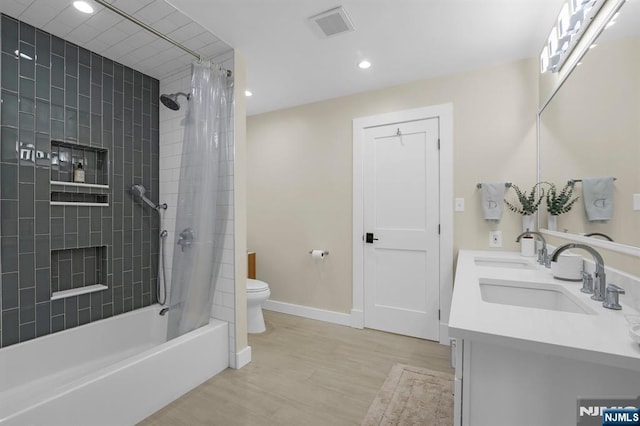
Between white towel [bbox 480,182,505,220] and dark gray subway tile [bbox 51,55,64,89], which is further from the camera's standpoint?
white towel [bbox 480,182,505,220]

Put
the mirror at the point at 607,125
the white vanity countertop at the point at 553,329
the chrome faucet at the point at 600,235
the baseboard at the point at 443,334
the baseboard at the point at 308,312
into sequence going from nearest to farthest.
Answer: the white vanity countertop at the point at 553,329 → the mirror at the point at 607,125 → the chrome faucet at the point at 600,235 → the baseboard at the point at 443,334 → the baseboard at the point at 308,312

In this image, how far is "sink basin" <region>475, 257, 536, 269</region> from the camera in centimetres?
200

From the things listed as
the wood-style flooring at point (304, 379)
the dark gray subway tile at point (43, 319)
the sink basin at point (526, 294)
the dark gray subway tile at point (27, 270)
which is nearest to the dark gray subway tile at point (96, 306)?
the dark gray subway tile at point (43, 319)

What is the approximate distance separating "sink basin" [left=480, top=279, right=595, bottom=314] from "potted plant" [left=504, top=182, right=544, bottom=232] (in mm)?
1068

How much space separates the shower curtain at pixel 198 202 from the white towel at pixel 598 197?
220 cm

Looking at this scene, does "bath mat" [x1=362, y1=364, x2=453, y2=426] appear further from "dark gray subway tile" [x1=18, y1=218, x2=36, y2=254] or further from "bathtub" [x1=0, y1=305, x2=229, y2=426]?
"dark gray subway tile" [x1=18, y1=218, x2=36, y2=254]

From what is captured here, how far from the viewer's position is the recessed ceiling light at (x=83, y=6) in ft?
5.61

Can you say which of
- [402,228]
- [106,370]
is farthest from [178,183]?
[402,228]

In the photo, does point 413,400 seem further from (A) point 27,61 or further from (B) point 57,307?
(A) point 27,61

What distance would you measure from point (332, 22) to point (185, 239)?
1.75 meters

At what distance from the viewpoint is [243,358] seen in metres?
2.22

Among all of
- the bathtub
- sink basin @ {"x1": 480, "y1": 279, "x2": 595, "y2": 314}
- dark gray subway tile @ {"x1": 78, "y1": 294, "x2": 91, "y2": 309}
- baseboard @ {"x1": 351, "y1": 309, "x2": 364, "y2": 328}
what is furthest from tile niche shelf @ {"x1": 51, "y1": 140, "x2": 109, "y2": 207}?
sink basin @ {"x1": 480, "y1": 279, "x2": 595, "y2": 314}

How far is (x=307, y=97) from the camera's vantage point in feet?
10.2

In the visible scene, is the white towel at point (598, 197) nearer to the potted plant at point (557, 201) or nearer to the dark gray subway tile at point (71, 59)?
the potted plant at point (557, 201)
